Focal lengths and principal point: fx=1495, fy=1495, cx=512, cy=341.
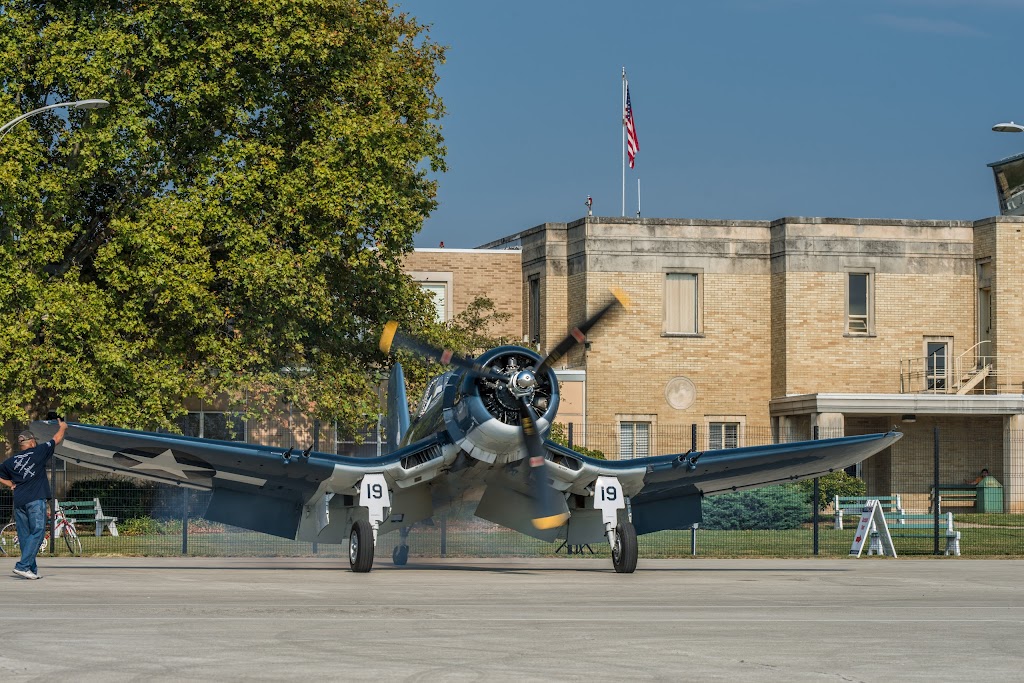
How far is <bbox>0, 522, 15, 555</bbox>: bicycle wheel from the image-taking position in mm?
24661

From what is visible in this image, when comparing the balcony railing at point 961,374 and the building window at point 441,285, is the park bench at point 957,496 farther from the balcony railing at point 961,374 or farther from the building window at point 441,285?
the building window at point 441,285

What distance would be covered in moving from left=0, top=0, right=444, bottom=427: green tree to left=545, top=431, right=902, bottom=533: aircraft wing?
12649 mm

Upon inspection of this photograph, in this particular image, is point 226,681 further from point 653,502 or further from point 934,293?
point 934,293

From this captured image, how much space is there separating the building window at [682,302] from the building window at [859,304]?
15.6 feet

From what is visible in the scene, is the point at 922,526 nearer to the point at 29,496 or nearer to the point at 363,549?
the point at 363,549

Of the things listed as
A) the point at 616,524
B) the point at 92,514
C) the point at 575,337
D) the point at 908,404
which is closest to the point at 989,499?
the point at 908,404

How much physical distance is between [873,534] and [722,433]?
21.3 meters

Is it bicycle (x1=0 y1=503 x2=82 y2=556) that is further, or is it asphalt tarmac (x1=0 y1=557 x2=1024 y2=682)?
A: bicycle (x1=0 y1=503 x2=82 y2=556)

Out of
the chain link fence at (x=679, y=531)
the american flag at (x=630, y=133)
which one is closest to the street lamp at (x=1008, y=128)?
the chain link fence at (x=679, y=531)

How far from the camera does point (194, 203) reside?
3136 centimetres

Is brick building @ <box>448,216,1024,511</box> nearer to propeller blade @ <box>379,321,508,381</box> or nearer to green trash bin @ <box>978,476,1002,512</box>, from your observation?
green trash bin @ <box>978,476,1002,512</box>

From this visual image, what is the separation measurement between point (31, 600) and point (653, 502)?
33.3 feet

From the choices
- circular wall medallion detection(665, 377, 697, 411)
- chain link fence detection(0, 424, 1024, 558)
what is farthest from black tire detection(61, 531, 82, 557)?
circular wall medallion detection(665, 377, 697, 411)

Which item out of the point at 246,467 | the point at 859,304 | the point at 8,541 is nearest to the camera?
the point at 246,467
